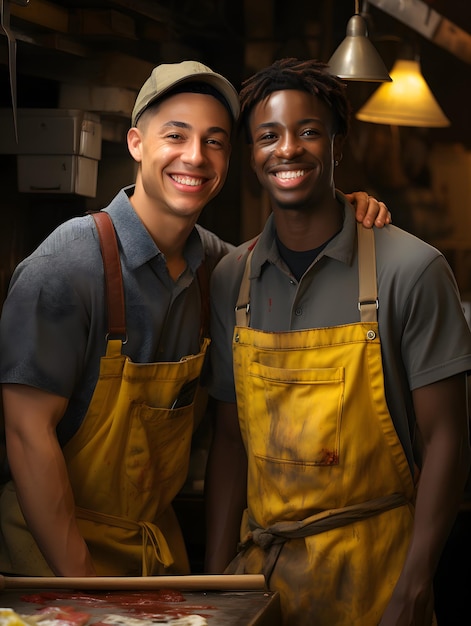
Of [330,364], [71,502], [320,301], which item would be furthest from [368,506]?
[71,502]

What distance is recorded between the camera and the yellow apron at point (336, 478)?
9.39 feet

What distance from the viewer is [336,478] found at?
2.87 m

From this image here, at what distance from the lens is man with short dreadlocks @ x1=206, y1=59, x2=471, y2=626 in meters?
2.83

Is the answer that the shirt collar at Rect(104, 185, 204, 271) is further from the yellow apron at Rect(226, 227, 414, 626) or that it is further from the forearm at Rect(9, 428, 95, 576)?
the forearm at Rect(9, 428, 95, 576)

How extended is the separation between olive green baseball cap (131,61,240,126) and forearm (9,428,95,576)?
1.02 metres

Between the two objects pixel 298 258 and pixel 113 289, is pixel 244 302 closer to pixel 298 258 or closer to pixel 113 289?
pixel 298 258

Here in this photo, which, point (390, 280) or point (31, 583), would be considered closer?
point (31, 583)

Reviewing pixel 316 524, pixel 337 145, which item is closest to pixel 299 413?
pixel 316 524

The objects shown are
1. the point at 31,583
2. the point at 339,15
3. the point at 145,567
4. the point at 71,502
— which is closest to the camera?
the point at 31,583

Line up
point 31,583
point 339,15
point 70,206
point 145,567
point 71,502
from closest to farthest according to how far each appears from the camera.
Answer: point 31,583, point 71,502, point 145,567, point 70,206, point 339,15

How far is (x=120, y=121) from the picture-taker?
4.05 m

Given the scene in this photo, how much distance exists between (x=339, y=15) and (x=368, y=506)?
2.78 m

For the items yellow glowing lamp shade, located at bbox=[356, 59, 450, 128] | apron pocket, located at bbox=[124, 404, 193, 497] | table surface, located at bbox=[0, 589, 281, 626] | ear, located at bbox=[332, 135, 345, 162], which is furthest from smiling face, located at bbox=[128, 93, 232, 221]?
yellow glowing lamp shade, located at bbox=[356, 59, 450, 128]

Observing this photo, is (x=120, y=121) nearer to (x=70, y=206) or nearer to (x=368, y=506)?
(x=70, y=206)
